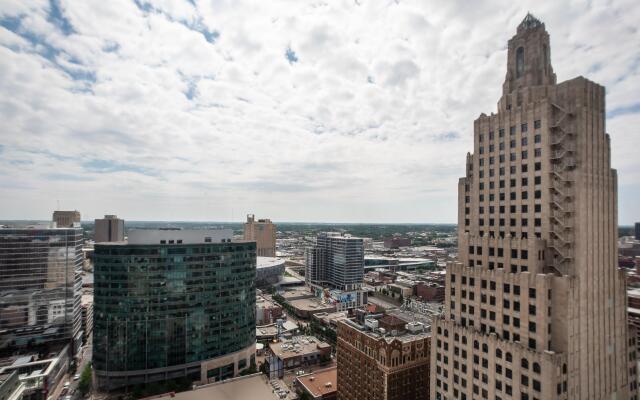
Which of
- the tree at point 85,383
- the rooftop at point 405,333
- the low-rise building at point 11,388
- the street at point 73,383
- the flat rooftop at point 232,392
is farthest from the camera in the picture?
the tree at point 85,383

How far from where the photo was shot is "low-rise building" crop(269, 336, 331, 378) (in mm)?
148625

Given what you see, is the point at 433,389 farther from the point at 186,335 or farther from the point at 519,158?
the point at 186,335

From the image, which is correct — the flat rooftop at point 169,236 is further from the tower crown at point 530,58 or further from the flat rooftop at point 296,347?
the tower crown at point 530,58

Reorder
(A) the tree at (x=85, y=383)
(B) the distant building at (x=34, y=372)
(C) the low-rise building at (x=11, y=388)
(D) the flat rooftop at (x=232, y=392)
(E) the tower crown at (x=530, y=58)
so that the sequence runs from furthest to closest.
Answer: (A) the tree at (x=85, y=383)
(B) the distant building at (x=34, y=372)
(C) the low-rise building at (x=11, y=388)
(D) the flat rooftop at (x=232, y=392)
(E) the tower crown at (x=530, y=58)

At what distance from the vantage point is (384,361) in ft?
320

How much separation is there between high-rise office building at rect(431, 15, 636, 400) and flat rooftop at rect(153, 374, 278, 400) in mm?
43137

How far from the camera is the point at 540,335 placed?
59312 mm

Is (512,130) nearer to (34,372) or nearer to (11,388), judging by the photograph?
(11,388)

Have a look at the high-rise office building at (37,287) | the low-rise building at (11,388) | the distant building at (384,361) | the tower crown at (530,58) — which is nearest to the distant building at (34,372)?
the low-rise building at (11,388)

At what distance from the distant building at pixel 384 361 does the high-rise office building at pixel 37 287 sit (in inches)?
4877

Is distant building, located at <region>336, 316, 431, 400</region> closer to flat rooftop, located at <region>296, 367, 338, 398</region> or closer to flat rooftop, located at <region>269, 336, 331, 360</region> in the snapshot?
flat rooftop, located at <region>296, 367, 338, 398</region>

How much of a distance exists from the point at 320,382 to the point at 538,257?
326 feet

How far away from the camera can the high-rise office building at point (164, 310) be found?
130 metres

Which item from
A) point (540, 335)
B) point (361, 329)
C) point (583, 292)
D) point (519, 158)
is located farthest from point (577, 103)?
point (361, 329)
